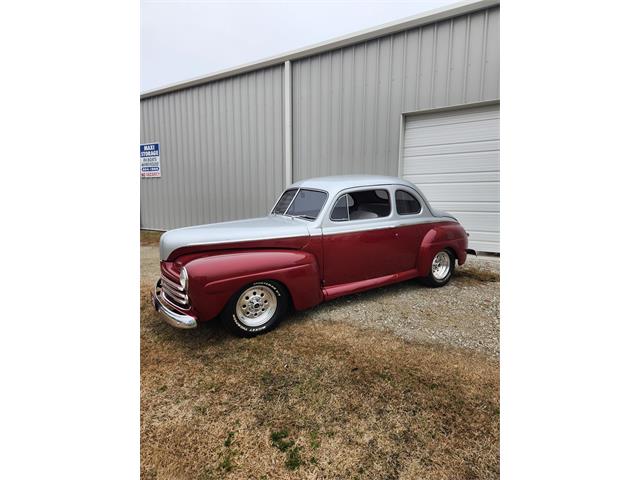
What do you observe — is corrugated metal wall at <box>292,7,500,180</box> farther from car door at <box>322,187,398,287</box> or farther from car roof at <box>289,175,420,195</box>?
car door at <box>322,187,398,287</box>

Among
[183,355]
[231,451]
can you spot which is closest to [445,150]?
[183,355]

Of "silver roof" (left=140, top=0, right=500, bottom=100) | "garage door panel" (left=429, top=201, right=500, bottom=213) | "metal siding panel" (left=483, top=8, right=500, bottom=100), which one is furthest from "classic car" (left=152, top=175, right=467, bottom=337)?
"silver roof" (left=140, top=0, right=500, bottom=100)

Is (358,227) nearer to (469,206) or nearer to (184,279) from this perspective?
(184,279)

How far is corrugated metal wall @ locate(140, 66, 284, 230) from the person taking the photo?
8.52 meters

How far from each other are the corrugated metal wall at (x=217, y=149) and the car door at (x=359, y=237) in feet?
15.3

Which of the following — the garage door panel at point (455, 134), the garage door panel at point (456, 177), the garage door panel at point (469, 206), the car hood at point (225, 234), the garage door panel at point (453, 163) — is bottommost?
the car hood at point (225, 234)

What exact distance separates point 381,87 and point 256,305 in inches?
224

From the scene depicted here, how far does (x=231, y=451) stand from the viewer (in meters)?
1.96

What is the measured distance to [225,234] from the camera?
132 inches

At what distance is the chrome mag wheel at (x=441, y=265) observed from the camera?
4.93 meters

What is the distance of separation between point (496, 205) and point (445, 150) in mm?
1488

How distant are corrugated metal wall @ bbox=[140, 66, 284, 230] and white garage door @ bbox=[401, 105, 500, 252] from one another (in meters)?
3.39

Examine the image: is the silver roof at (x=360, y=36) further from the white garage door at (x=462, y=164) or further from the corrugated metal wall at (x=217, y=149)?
the white garage door at (x=462, y=164)

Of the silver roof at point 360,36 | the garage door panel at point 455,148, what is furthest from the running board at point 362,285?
the silver roof at point 360,36
